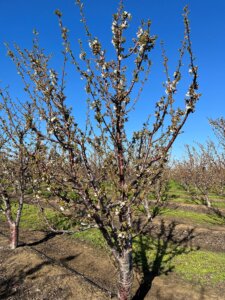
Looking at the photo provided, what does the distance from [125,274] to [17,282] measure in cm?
559

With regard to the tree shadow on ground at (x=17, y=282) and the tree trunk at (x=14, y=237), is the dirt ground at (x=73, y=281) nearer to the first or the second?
the tree shadow on ground at (x=17, y=282)

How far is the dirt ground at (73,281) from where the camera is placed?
1221 centimetres

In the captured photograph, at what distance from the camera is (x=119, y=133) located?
359 inches

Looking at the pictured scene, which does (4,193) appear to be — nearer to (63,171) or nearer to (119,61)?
(63,171)

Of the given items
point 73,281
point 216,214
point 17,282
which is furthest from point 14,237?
point 216,214

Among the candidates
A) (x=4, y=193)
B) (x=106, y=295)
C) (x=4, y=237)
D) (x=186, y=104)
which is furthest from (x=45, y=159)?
(x=4, y=237)

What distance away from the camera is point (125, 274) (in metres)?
10.0

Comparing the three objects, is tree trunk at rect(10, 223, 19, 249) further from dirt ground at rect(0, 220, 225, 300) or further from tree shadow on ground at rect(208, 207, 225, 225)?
tree shadow on ground at rect(208, 207, 225, 225)

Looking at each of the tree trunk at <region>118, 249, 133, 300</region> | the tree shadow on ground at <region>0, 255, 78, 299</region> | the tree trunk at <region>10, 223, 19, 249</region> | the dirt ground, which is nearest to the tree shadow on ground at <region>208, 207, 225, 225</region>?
the dirt ground

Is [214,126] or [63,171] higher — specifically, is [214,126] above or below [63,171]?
above

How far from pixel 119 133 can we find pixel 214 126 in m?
13.0

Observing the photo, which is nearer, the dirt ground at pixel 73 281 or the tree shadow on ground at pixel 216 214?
the dirt ground at pixel 73 281

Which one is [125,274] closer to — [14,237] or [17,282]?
[17,282]

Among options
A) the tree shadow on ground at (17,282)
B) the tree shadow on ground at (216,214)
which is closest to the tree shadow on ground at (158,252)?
the tree shadow on ground at (17,282)
